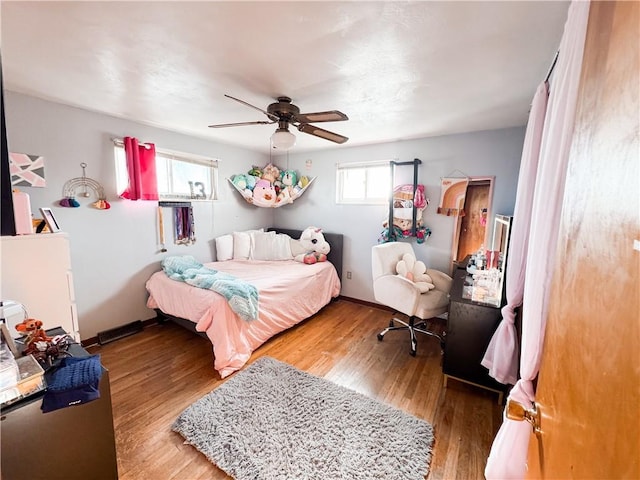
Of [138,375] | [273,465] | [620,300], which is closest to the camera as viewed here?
[620,300]

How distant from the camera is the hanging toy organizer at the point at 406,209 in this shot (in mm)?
3225

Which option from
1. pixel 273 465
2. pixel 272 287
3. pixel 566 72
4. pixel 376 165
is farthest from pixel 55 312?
pixel 376 165

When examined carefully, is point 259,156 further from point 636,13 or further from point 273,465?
point 636,13

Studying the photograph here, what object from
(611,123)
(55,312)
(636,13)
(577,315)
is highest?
(636,13)

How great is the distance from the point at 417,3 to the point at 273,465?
7.78 ft

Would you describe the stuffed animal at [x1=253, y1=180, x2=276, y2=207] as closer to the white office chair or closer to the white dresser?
the white office chair

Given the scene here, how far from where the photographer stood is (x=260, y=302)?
253cm

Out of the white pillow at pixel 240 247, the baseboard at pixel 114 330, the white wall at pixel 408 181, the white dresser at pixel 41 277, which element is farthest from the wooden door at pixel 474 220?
the white dresser at pixel 41 277

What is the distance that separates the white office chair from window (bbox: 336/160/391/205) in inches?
35.4

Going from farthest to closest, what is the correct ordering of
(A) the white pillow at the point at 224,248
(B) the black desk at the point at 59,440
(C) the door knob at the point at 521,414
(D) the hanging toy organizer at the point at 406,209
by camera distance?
(A) the white pillow at the point at 224,248, (D) the hanging toy organizer at the point at 406,209, (B) the black desk at the point at 59,440, (C) the door knob at the point at 521,414

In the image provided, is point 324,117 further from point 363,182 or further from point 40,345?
point 363,182

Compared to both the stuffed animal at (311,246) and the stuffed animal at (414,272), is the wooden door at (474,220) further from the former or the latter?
the stuffed animal at (311,246)

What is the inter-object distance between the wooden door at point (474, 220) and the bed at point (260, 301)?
5.19ft

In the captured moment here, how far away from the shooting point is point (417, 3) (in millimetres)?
1091
